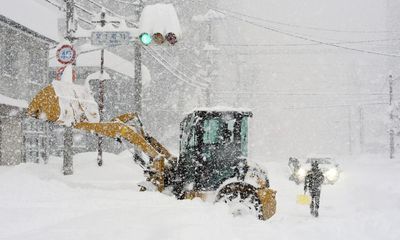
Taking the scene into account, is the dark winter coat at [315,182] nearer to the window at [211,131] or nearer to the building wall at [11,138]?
the window at [211,131]

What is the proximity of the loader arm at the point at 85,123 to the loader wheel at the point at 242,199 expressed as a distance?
1532 millimetres

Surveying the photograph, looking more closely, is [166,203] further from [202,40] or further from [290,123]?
[290,123]

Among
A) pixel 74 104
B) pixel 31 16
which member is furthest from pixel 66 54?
pixel 31 16

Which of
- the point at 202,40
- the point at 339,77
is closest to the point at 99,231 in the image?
the point at 202,40

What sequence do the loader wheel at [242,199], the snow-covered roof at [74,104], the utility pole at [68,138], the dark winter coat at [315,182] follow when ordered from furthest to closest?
the utility pole at [68,138]
the dark winter coat at [315,182]
the snow-covered roof at [74,104]
the loader wheel at [242,199]

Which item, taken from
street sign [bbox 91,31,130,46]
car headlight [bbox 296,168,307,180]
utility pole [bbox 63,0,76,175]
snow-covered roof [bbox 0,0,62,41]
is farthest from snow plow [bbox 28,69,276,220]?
car headlight [bbox 296,168,307,180]

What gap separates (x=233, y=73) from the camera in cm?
8081

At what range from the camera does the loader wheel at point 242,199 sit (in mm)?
9664

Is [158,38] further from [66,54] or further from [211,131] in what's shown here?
[66,54]

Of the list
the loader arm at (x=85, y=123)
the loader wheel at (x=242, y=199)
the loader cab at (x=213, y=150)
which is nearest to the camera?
the loader wheel at (x=242, y=199)

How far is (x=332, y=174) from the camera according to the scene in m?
21.3

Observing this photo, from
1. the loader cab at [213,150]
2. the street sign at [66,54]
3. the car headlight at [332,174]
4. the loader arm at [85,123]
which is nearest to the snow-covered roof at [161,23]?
the loader arm at [85,123]

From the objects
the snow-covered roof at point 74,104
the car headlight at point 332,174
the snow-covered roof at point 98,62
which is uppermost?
the snow-covered roof at point 98,62

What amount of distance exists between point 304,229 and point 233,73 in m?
72.7
